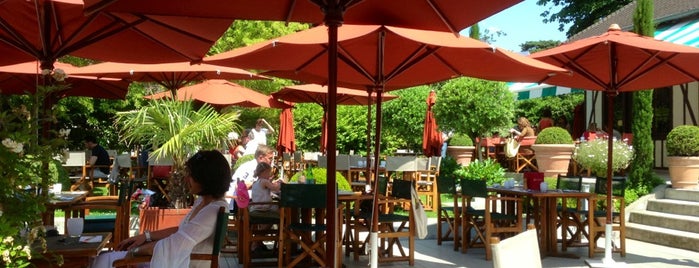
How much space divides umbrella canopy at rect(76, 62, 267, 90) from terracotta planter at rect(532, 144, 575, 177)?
5773mm

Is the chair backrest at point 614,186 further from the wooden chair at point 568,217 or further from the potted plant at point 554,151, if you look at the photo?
the potted plant at point 554,151

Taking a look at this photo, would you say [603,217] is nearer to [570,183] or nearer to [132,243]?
[570,183]

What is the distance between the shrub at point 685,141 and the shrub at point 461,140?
6984 mm

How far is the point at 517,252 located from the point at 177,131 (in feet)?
16.4

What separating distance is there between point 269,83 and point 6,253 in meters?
16.0

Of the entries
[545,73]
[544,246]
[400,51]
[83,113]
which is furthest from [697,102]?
[83,113]

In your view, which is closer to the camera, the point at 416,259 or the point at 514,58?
the point at 514,58

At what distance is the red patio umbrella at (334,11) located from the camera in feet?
11.7

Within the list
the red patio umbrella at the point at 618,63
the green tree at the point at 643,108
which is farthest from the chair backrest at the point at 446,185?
the green tree at the point at 643,108

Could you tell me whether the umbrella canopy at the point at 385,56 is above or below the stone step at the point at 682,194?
above

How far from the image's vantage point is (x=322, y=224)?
701cm

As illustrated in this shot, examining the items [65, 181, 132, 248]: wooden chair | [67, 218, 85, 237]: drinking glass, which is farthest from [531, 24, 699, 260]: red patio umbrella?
[67, 218, 85, 237]: drinking glass

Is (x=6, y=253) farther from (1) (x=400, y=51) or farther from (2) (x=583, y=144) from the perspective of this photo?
(2) (x=583, y=144)

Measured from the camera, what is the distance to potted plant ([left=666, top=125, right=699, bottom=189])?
33.1 ft
